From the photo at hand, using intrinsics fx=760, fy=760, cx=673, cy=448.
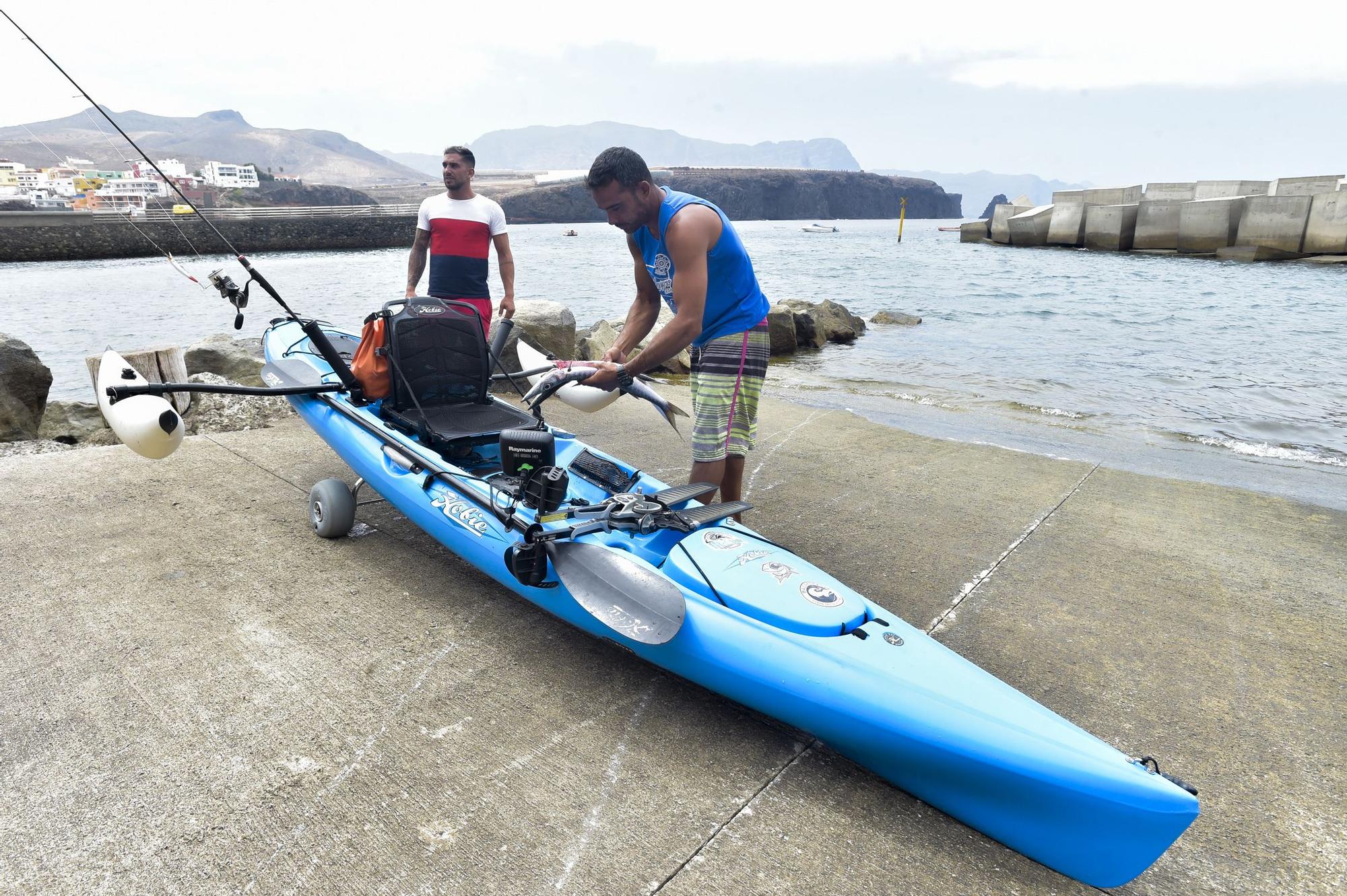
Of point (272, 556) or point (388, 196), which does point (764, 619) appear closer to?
point (272, 556)

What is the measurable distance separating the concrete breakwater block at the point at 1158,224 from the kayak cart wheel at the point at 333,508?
50.7 meters

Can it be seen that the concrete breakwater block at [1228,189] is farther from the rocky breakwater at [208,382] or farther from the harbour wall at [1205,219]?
the rocky breakwater at [208,382]

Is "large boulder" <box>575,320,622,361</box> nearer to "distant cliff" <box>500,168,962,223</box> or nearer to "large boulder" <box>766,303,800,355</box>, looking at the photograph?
"large boulder" <box>766,303,800,355</box>

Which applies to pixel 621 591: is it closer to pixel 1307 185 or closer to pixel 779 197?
pixel 1307 185

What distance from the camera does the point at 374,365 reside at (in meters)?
4.54

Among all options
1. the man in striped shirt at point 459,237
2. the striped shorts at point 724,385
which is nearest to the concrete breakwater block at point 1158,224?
the man in striped shirt at point 459,237

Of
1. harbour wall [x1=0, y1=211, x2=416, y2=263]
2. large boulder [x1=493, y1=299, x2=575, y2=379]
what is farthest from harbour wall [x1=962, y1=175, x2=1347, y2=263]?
harbour wall [x1=0, y1=211, x2=416, y2=263]

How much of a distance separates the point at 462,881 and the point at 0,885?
1223 millimetres

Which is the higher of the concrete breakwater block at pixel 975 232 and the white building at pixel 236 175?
the white building at pixel 236 175

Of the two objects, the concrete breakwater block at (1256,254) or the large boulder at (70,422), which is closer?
the large boulder at (70,422)

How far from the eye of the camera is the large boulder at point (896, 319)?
19484 mm

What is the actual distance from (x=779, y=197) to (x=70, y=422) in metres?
160

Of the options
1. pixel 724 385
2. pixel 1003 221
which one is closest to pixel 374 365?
pixel 724 385

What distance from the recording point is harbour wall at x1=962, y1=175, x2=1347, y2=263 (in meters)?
36.7
